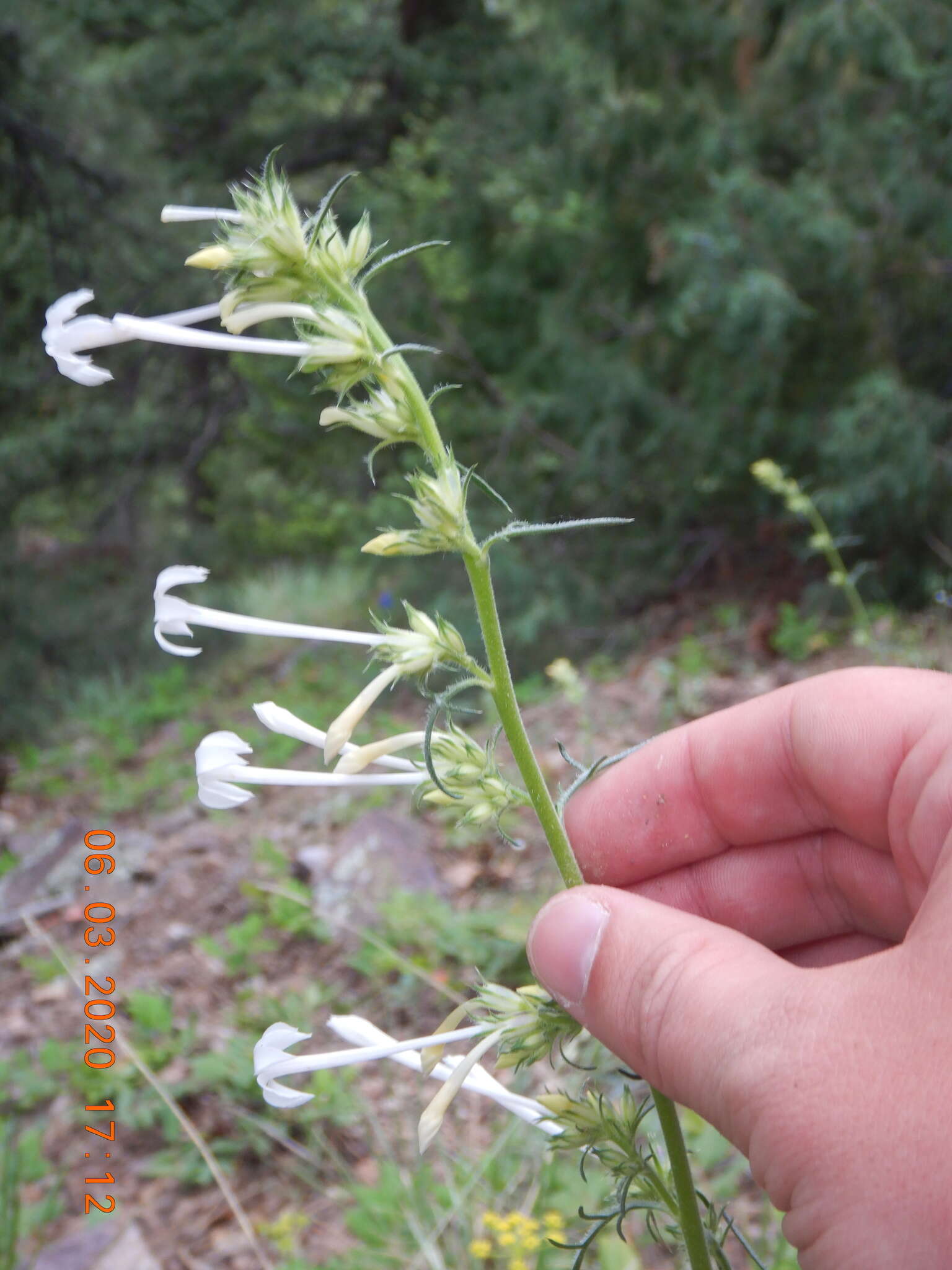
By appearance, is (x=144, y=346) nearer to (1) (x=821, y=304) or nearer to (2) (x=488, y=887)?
(1) (x=821, y=304)

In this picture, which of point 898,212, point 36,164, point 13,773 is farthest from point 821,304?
point 13,773

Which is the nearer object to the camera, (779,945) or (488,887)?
(779,945)

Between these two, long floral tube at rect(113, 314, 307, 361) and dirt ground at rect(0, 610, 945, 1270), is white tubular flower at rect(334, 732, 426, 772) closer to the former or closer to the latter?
long floral tube at rect(113, 314, 307, 361)

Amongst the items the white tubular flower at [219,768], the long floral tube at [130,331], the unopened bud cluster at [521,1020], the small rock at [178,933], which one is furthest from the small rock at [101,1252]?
the long floral tube at [130,331]
